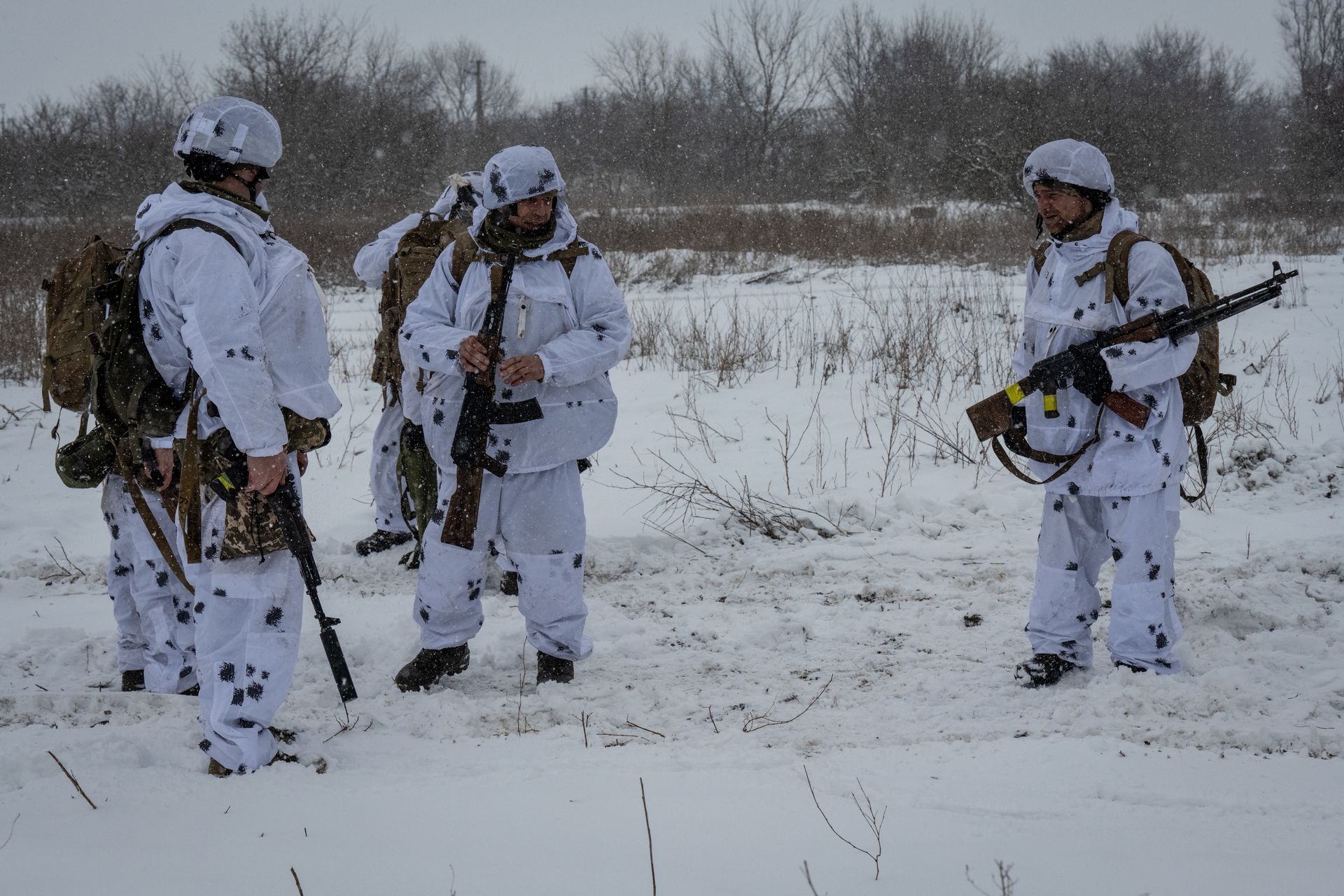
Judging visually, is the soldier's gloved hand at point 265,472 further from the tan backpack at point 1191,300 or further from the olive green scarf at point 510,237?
the tan backpack at point 1191,300

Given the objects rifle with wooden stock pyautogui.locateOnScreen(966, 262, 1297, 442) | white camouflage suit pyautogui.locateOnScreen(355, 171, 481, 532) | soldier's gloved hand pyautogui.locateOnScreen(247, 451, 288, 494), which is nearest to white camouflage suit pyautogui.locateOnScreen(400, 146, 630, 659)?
soldier's gloved hand pyautogui.locateOnScreen(247, 451, 288, 494)

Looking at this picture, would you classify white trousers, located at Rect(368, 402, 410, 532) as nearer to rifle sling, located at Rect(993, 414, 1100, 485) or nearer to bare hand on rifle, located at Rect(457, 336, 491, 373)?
bare hand on rifle, located at Rect(457, 336, 491, 373)

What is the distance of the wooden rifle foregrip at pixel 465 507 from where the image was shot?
3.19 metres

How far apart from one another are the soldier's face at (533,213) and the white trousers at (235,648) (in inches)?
52.6

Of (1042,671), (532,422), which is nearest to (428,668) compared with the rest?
(532,422)

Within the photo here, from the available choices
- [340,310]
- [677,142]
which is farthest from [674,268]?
[677,142]

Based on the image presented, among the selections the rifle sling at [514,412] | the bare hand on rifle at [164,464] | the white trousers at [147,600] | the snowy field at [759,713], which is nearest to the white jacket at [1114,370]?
the snowy field at [759,713]

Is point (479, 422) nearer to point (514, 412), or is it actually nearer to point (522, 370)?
point (514, 412)

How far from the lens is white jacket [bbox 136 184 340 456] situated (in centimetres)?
240

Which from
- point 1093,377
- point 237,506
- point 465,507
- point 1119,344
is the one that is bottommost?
point 465,507

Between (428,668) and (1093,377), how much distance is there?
2504 millimetres

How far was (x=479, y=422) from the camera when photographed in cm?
316

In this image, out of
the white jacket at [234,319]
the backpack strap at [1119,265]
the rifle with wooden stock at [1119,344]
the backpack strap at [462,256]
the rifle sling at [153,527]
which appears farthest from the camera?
the backpack strap at [462,256]

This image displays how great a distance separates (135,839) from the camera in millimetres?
2125
